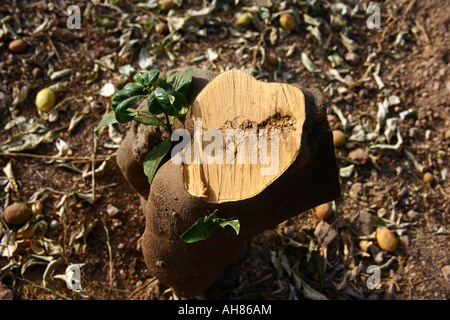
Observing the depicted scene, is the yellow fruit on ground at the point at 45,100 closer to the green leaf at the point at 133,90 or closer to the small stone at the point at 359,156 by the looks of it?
the green leaf at the point at 133,90

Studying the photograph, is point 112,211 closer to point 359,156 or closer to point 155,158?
point 155,158

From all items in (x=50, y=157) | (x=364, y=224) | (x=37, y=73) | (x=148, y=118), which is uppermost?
(x=37, y=73)

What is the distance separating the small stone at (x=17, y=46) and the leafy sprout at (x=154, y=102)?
181cm

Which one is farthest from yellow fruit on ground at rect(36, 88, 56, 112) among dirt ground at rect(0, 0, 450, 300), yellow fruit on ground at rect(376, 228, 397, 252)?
yellow fruit on ground at rect(376, 228, 397, 252)

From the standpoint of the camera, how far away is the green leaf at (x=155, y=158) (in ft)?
6.00

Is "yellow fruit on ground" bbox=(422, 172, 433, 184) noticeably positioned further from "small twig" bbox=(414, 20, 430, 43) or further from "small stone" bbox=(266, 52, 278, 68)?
"small stone" bbox=(266, 52, 278, 68)

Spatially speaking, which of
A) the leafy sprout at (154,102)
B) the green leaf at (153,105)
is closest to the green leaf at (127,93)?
the leafy sprout at (154,102)

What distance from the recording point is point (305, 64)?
332cm

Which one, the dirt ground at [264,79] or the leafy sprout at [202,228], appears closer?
the leafy sprout at [202,228]

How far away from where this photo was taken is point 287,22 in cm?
337

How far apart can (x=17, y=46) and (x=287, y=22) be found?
2.22 metres

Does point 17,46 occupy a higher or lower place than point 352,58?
higher

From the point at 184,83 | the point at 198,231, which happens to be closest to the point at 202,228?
the point at 198,231

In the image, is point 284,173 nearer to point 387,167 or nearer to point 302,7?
point 387,167
